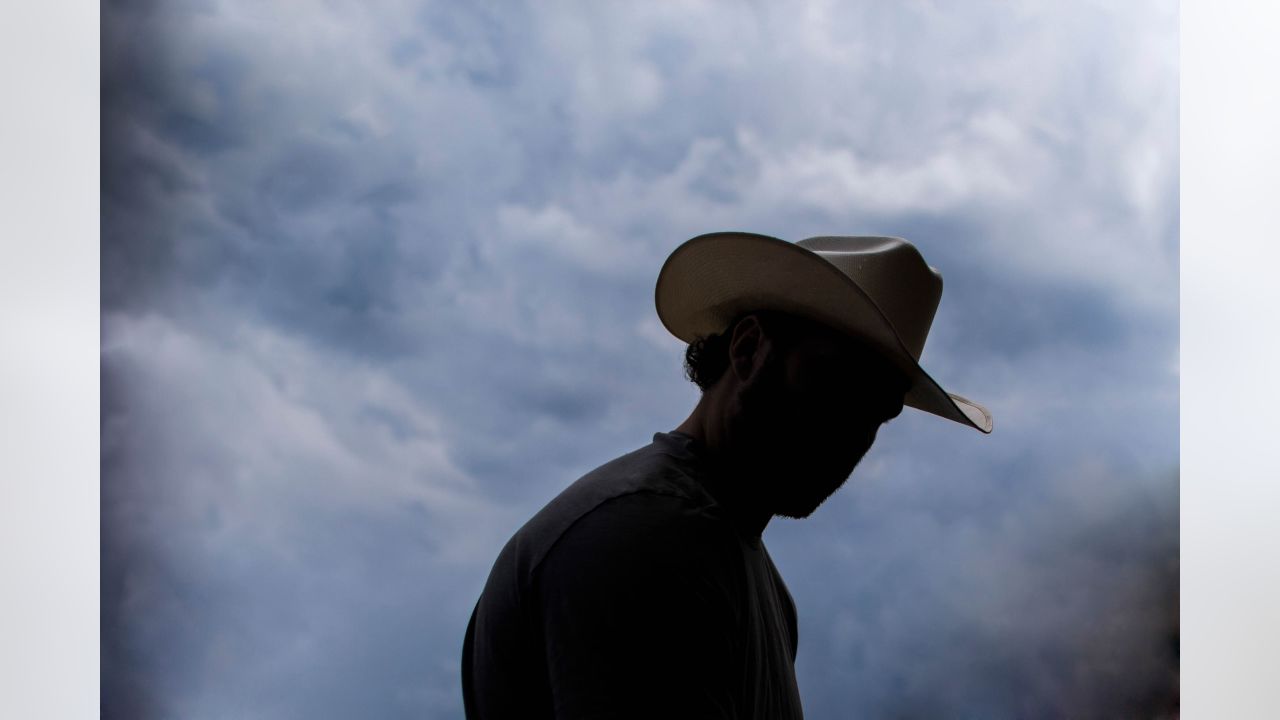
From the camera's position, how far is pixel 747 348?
32.5 inches

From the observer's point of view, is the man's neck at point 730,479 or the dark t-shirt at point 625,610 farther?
the man's neck at point 730,479

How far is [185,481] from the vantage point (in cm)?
180

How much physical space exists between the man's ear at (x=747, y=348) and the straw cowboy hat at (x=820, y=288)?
5cm

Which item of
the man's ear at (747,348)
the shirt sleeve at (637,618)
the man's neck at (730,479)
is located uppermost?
the man's ear at (747,348)

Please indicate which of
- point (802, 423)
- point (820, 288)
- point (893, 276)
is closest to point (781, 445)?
point (802, 423)

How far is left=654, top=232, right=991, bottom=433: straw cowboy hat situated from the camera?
0.81m

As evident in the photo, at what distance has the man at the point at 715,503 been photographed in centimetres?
63
